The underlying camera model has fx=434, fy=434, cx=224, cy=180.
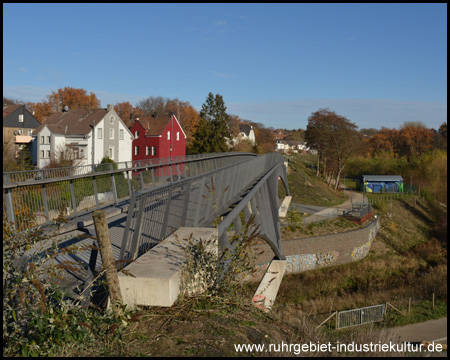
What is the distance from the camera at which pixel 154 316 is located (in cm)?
455

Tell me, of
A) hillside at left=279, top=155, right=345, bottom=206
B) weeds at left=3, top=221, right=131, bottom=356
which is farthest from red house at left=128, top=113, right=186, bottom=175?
weeds at left=3, top=221, right=131, bottom=356

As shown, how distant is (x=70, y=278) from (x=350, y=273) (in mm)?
30869

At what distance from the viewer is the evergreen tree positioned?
54.9 meters

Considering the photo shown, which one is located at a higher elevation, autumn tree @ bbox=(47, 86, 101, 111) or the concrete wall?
autumn tree @ bbox=(47, 86, 101, 111)

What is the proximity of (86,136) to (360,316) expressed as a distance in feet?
114

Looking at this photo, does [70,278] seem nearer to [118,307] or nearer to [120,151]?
[118,307]

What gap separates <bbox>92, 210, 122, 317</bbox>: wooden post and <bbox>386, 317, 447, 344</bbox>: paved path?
17.7m

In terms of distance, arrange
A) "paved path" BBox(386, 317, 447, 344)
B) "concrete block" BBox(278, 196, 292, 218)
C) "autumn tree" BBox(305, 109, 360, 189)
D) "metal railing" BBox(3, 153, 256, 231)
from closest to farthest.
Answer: "metal railing" BBox(3, 153, 256, 231) → "paved path" BBox(386, 317, 447, 344) → "concrete block" BBox(278, 196, 292, 218) → "autumn tree" BBox(305, 109, 360, 189)

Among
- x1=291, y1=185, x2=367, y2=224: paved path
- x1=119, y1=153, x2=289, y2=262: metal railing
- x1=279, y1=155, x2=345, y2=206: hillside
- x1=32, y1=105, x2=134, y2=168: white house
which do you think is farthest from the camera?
x1=279, y1=155, x2=345, y2=206: hillside

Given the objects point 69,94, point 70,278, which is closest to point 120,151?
point 69,94

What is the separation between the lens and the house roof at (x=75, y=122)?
4713 cm

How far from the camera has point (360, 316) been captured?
21.3 m

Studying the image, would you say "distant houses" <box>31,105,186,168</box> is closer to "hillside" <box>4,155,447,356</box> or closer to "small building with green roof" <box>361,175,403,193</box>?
"hillside" <box>4,155,447,356</box>

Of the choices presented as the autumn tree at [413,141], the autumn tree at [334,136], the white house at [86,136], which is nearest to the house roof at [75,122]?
the white house at [86,136]
